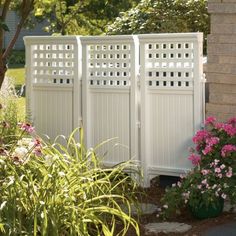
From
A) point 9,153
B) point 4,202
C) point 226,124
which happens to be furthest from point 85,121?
point 4,202

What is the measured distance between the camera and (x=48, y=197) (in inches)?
177

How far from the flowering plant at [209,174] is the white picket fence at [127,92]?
0.47m

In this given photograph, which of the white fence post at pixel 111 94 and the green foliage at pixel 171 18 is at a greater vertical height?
the green foliage at pixel 171 18

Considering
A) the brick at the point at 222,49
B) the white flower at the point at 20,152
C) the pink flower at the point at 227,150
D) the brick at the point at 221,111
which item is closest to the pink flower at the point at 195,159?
the pink flower at the point at 227,150

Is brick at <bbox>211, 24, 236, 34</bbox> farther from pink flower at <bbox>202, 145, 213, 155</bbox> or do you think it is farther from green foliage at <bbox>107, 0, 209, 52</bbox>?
green foliage at <bbox>107, 0, 209, 52</bbox>

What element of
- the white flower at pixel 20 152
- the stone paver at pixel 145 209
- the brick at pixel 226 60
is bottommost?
the stone paver at pixel 145 209

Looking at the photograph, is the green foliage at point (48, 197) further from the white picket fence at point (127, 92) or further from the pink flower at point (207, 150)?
the white picket fence at point (127, 92)

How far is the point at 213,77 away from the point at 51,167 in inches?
93.8

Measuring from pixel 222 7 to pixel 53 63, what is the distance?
6.41ft

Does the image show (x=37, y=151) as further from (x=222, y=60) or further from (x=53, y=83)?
(x=53, y=83)

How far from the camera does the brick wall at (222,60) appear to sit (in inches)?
253

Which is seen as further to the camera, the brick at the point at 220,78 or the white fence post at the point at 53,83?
the white fence post at the point at 53,83

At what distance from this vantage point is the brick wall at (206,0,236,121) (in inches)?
253

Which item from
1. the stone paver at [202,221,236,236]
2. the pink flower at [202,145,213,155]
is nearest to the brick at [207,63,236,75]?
the pink flower at [202,145,213,155]
